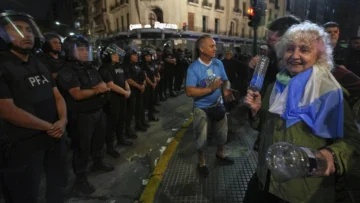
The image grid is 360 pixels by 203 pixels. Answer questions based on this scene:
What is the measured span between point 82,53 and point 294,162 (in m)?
3.01

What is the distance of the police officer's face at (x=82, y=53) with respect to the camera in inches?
128

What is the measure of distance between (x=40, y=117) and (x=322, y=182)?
2.49m

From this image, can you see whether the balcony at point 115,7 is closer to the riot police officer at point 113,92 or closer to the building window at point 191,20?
the building window at point 191,20

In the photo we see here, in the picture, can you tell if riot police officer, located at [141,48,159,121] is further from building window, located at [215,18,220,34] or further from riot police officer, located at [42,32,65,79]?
building window, located at [215,18,220,34]

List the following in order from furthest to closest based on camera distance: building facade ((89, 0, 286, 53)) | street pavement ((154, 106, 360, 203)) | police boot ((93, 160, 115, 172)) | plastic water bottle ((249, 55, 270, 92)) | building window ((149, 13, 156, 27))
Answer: building facade ((89, 0, 286, 53)) → building window ((149, 13, 156, 27)) → police boot ((93, 160, 115, 172)) → street pavement ((154, 106, 360, 203)) → plastic water bottle ((249, 55, 270, 92))

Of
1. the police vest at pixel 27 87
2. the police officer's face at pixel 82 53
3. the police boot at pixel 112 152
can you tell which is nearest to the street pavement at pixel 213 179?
the police boot at pixel 112 152

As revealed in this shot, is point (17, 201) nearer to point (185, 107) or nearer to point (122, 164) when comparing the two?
point (122, 164)

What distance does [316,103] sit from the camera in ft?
4.69

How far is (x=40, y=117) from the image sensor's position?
92.4 inches

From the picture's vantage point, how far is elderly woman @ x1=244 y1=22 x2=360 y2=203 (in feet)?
4.63

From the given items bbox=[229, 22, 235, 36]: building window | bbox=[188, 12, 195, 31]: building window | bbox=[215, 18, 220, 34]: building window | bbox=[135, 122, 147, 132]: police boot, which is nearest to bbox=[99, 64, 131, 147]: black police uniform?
bbox=[135, 122, 147, 132]: police boot

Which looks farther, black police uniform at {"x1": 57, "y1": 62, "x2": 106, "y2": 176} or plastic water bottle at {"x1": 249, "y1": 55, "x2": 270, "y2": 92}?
black police uniform at {"x1": 57, "y1": 62, "x2": 106, "y2": 176}

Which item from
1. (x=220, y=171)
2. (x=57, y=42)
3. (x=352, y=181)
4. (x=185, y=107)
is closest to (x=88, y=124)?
(x=220, y=171)

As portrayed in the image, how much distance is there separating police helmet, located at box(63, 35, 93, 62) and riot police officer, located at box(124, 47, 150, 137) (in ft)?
6.38
